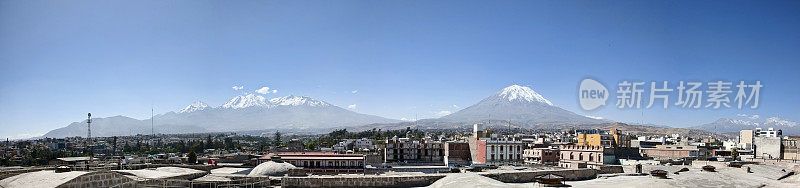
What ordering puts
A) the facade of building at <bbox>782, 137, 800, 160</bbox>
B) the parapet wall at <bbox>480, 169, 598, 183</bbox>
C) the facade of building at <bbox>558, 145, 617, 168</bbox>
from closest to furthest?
the parapet wall at <bbox>480, 169, 598, 183</bbox> < the facade of building at <bbox>558, 145, 617, 168</bbox> < the facade of building at <bbox>782, 137, 800, 160</bbox>

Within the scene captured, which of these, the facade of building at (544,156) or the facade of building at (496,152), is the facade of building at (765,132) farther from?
the facade of building at (496,152)

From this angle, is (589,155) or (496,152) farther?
(496,152)

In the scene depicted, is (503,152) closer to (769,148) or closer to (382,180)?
(769,148)

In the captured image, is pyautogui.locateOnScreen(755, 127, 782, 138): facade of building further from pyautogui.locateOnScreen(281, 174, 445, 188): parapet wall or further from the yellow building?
pyautogui.locateOnScreen(281, 174, 445, 188): parapet wall

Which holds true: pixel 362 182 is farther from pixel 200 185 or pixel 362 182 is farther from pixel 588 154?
pixel 588 154

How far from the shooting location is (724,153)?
71375 millimetres

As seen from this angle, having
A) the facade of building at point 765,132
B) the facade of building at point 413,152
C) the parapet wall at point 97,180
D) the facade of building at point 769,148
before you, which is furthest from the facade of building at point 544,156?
the parapet wall at point 97,180

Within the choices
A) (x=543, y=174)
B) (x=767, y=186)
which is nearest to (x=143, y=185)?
(x=543, y=174)

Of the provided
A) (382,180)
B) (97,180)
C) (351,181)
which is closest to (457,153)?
(382,180)

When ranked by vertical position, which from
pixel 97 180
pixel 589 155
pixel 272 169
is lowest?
pixel 589 155

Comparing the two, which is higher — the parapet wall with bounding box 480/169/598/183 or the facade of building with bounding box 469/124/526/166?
the parapet wall with bounding box 480/169/598/183

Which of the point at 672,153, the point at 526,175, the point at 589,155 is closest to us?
the point at 526,175

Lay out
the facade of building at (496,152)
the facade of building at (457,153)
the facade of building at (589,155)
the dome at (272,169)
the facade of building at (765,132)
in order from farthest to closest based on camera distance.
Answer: the facade of building at (765,132) → the facade of building at (457,153) → the facade of building at (496,152) → the facade of building at (589,155) → the dome at (272,169)

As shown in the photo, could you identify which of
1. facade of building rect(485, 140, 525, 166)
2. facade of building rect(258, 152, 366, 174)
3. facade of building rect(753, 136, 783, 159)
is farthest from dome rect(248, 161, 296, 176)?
facade of building rect(753, 136, 783, 159)
